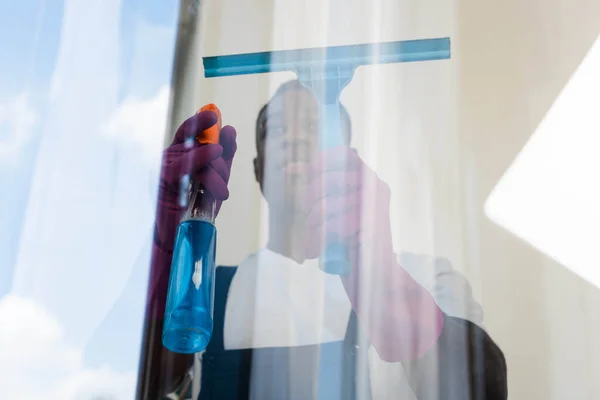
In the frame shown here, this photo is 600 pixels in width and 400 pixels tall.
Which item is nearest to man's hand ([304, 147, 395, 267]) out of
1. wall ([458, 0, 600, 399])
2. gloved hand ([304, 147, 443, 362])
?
gloved hand ([304, 147, 443, 362])

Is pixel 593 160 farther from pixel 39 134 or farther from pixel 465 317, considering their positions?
pixel 39 134

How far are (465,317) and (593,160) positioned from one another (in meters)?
0.27

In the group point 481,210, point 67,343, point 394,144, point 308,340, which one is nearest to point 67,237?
point 67,343

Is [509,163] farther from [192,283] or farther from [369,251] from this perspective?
[192,283]

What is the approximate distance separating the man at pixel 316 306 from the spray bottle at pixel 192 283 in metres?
0.04

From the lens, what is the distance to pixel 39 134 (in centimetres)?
88

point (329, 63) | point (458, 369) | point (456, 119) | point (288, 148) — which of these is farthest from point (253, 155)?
point (458, 369)

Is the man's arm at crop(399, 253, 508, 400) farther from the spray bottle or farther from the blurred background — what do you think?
the spray bottle

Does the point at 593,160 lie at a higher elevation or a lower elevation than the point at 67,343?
higher

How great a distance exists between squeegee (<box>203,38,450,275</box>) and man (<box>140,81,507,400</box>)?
0.02 metres

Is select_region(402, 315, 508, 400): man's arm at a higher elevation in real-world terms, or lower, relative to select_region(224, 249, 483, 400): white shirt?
lower

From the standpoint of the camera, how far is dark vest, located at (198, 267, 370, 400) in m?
0.79

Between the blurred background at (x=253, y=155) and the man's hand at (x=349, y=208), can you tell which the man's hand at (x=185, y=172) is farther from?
the man's hand at (x=349, y=208)

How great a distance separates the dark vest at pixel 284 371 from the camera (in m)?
0.79
